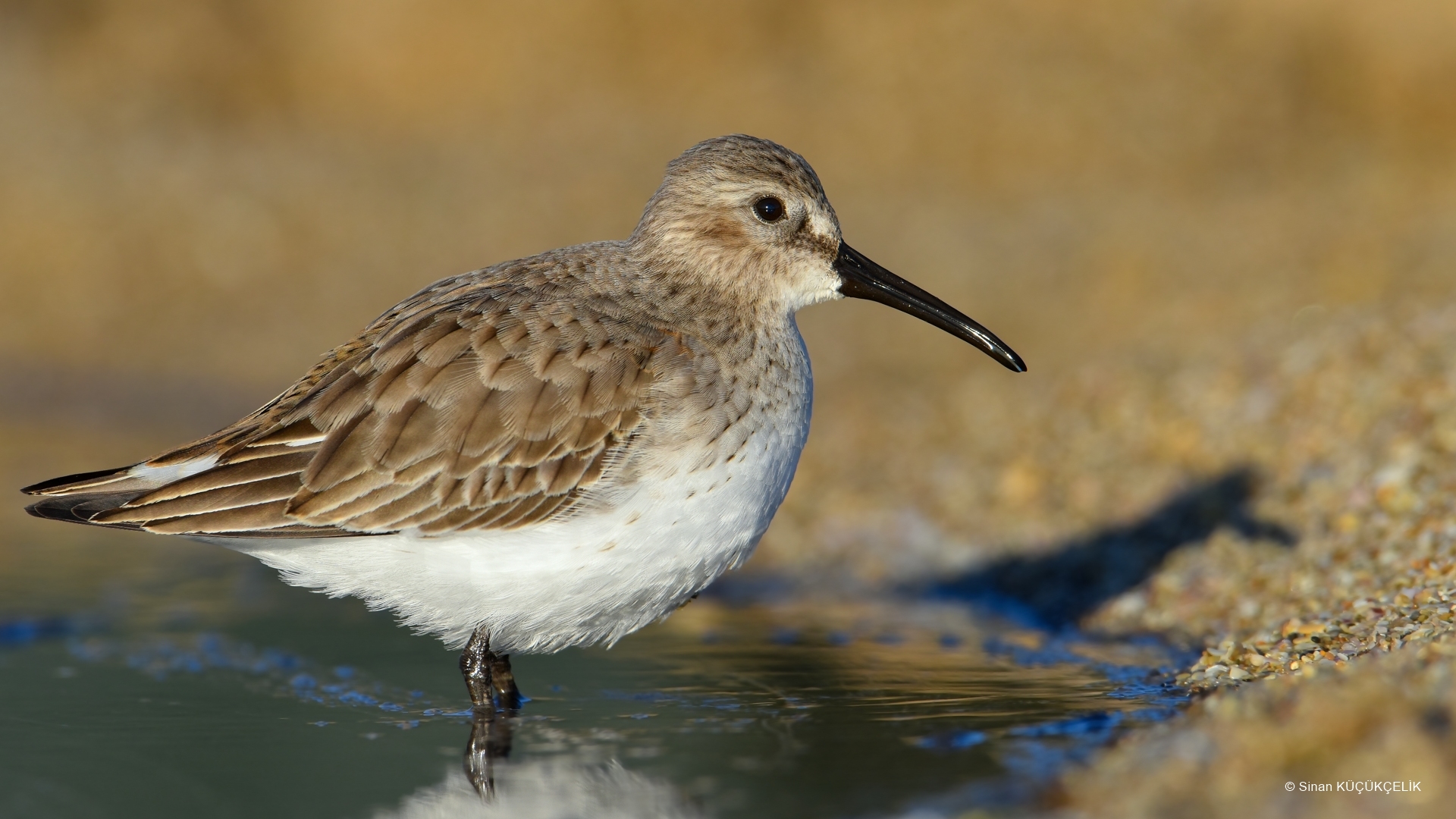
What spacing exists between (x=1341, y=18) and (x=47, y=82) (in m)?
15.4

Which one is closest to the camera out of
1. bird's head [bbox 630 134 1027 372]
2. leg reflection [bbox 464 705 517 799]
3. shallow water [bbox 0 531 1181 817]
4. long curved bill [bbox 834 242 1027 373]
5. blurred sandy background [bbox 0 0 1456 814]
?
shallow water [bbox 0 531 1181 817]

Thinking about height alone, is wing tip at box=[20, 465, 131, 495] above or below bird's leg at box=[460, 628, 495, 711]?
above

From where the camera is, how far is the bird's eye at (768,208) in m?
6.12

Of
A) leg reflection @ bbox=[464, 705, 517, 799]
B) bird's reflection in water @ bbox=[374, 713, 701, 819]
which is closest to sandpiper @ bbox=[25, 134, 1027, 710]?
leg reflection @ bbox=[464, 705, 517, 799]

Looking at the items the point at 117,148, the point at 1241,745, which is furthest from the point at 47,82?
the point at 1241,745

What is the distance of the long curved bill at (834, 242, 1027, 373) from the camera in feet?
20.5

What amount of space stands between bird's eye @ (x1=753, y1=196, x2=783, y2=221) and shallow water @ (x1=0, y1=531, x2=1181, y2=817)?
1.91 meters

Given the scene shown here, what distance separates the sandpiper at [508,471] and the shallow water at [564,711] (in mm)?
498

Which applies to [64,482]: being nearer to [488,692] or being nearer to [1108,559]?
[488,692]

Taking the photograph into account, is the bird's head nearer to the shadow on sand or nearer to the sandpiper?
the sandpiper

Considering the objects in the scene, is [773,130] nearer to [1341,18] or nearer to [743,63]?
→ [743,63]

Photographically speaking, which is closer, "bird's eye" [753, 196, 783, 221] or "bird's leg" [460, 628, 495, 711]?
"bird's leg" [460, 628, 495, 711]

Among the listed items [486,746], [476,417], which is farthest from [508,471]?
[486,746]

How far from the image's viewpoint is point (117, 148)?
17031 mm
